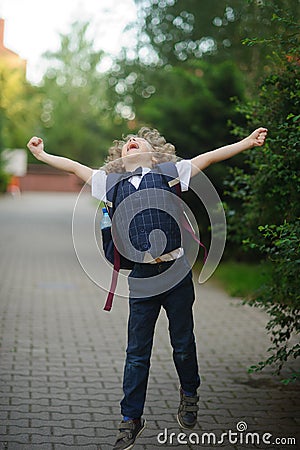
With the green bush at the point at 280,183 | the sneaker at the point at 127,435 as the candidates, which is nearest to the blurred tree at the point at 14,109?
the green bush at the point at 280,183

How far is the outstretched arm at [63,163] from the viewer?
4.91 metres

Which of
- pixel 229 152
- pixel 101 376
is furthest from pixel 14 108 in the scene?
pixel 229 152

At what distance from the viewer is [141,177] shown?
477 centimetres

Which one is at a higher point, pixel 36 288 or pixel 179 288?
pixel 179 288

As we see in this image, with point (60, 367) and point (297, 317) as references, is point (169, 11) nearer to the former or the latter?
point (60, 367)

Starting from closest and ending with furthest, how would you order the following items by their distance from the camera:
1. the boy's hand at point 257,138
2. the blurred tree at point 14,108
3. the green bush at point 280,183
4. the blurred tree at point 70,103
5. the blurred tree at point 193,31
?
the boy's hand at point 257,138 → the green bush at point 280,183 → the blurred tree at point 193,31 → the blurred tree at point 14,108 → the blurred tree at point 70,103

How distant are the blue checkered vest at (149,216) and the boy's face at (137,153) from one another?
0.13 m

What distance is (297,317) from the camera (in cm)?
549

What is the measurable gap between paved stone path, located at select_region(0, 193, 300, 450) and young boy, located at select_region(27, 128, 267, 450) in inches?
17.3

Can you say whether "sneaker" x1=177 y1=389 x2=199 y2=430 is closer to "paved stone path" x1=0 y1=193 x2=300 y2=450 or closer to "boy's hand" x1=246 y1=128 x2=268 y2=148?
"paved stone path" x1=0 y1=193 x2=300 y2=450

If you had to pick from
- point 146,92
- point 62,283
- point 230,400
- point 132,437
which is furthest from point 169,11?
point 132,437

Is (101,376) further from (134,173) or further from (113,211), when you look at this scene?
(134,173)

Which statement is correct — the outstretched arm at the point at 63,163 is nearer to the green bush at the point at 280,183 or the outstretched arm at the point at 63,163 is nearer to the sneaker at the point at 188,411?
the green bush at the point at 280,183

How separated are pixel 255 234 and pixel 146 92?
15957 millimetres
